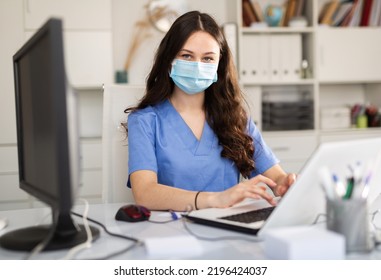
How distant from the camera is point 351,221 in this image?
81cm

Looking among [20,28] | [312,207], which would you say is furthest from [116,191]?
[20,28]

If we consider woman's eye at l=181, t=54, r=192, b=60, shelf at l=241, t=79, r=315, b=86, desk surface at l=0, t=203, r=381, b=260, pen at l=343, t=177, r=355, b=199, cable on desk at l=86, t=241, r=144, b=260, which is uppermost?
shelf at l=241, t=79, r=315, b=86

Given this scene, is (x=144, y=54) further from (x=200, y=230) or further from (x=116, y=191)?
(x=200, y=230)

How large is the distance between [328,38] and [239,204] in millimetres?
2533

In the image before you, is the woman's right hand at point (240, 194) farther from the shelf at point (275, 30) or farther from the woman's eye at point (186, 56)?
the shelf at point (275, 30)

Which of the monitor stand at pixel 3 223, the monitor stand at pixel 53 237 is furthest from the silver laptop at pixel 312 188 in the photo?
the monitor stand at pixel 3 223

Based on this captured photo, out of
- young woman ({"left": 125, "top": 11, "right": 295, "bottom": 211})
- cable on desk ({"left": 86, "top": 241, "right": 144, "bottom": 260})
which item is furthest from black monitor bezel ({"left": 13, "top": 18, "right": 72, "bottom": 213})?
young woman ({"left": 125, "top": 11, "right": 295, "bottom": 211})

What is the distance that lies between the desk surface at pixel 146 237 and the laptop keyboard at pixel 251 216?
50mm

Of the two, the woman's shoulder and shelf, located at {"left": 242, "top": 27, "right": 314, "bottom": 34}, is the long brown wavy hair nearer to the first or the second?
the woman's shoulder

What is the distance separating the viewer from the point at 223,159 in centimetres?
160

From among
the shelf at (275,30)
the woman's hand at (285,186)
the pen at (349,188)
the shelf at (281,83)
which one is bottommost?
the woman's hand at (285,186)

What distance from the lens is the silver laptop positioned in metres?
0.82

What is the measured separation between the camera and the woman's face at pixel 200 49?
5.09ft

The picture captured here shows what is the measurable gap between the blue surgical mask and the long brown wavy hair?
4cm
